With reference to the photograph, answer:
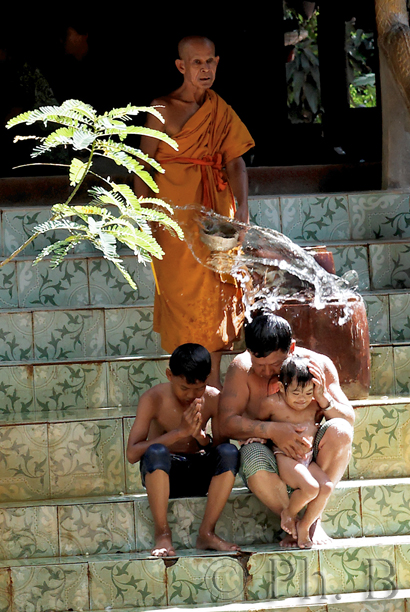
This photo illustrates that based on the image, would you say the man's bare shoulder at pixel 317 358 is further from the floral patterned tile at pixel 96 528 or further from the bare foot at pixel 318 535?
the floral patterned tile at pixel 96 528

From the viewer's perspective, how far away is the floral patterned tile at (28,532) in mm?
4199

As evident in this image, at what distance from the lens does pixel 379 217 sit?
6582mm

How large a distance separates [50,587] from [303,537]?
1068 millimetres

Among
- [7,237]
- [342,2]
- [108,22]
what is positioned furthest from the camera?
[108,22]

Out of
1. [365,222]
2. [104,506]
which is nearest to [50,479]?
[104,506]

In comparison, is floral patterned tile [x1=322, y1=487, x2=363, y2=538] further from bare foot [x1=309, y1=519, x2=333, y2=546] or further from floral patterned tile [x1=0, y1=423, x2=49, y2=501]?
floral patterned tile [x1=0, y1=423, x2=49, y2=501]

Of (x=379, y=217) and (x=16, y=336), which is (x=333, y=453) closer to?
(x=16, y=336)

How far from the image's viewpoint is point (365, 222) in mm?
6582

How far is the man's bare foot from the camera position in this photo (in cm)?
400

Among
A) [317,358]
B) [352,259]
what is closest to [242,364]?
[317,358]

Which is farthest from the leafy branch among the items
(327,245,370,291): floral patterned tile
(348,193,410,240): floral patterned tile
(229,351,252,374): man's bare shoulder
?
(348,193,410,240): floral patterned tile

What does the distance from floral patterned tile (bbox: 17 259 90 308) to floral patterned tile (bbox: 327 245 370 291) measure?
1.63 m

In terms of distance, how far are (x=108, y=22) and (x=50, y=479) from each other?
5.55 metres

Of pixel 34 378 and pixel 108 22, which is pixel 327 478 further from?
pixel 108 22
